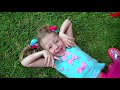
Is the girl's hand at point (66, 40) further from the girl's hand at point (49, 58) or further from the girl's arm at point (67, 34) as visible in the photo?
the girl's hand at point (49, 58)

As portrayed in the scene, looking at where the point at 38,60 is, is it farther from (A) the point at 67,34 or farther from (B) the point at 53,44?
(A) the point at 67,34

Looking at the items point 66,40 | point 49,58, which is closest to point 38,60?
point 49,58

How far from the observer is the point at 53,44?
1.94 meters

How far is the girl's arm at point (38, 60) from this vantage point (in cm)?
195

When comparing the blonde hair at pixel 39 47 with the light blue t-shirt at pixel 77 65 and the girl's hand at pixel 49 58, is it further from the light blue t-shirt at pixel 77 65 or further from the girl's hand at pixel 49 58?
the light blue t-shirt at pixel 77 65

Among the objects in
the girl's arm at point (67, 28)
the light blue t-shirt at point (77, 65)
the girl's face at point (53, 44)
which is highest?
the girl's arm at point (67, 28)

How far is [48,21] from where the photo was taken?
2166 millimetres

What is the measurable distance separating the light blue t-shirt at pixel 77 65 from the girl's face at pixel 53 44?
6cm

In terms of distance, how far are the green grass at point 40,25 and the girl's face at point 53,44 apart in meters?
0.20

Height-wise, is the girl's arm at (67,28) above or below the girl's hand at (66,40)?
above

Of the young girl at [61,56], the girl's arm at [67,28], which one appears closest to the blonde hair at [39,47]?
the young girl at [61,56]

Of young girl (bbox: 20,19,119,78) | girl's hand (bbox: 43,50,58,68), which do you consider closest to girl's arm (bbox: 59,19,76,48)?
young girl (bbox: 20,19,119,78)

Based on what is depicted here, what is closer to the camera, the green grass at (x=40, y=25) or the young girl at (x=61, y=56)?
the young girl at (x=61, y=56)

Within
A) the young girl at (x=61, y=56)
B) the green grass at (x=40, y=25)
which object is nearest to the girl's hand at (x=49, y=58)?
the young girl at (x=61, y=56)
